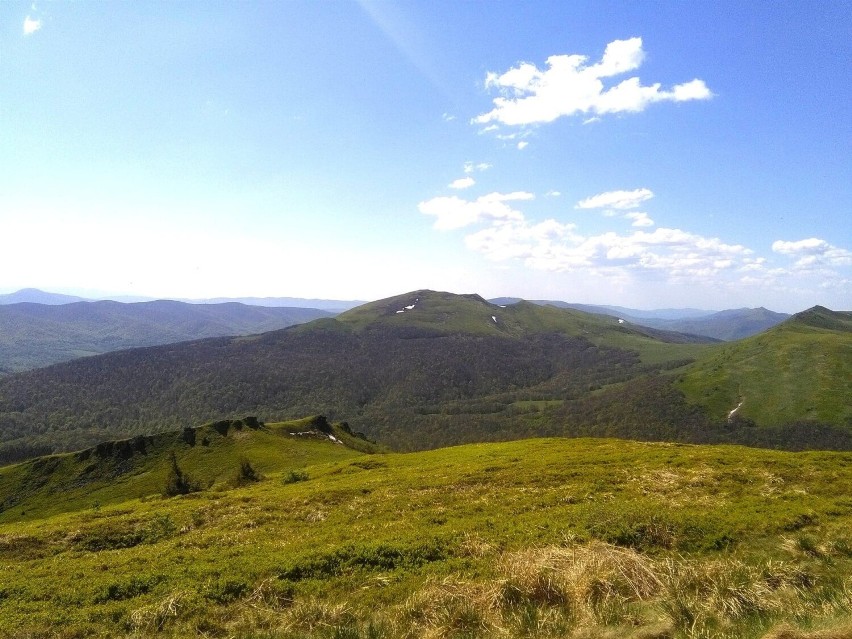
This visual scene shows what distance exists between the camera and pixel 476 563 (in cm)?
1778

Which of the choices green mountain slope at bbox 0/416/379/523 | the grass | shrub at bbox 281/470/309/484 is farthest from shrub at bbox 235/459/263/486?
green mountain slope at bbox 0/416/379/523

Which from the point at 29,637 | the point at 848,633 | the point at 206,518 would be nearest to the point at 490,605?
the point at 848,633

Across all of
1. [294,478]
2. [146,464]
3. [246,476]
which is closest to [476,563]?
[294,478]

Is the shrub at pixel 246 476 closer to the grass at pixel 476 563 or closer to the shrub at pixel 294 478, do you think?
the shrub at pixel 294 478

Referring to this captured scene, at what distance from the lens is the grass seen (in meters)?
12.7

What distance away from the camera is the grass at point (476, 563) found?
12.7 m

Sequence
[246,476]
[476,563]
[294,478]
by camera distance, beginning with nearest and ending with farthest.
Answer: [476,563] < [294,478] < [246,476]

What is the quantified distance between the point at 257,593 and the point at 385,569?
15.7 feet

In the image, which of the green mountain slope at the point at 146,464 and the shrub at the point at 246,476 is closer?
the shrub at the point at 246,476

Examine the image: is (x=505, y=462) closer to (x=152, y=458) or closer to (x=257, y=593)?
(x=257, y=593)

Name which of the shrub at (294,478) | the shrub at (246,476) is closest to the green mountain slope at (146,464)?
the shrub at (246,476)

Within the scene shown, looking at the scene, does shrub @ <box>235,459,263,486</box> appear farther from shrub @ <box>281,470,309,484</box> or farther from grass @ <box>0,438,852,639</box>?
grass @ <box>0,438,852,639</box>

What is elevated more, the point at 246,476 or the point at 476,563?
the point at 476,563

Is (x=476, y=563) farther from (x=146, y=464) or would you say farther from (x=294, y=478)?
(x=146, y=464)
